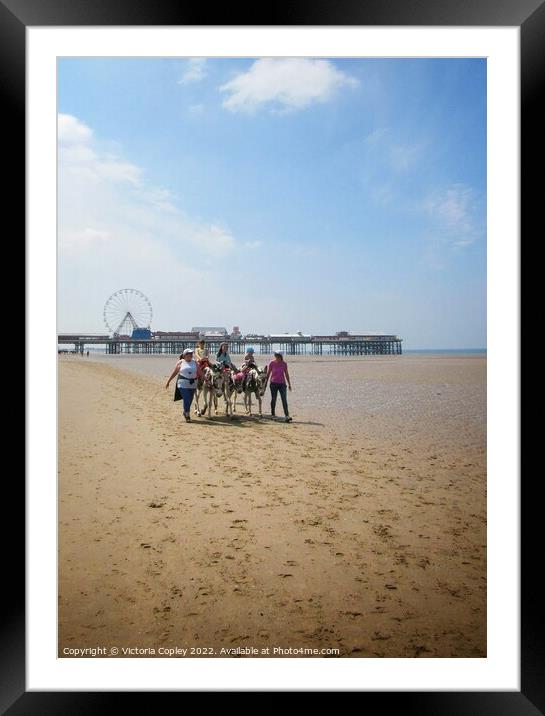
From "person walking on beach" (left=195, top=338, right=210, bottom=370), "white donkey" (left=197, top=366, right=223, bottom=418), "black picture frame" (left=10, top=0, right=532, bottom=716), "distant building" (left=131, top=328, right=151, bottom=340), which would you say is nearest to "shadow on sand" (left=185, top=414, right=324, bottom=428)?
"white donkey" (left=197, top=366, right=223, bottom=418)

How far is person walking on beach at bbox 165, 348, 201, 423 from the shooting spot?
17.8ft

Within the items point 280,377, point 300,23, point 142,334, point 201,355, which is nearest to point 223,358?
point 201,355

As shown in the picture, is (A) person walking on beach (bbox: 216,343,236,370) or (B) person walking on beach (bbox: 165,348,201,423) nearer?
(B) person walking on beach (bbox: 165,348,201,423)

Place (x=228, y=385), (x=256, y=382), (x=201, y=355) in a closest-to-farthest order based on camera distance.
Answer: (x=201, y=355)
(x=228, y=385)
(x=256, y=382)

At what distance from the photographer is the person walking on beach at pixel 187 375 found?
5.44m

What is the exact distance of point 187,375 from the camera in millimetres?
5523

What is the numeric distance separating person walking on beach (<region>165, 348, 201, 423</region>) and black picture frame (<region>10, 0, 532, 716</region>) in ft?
10.4

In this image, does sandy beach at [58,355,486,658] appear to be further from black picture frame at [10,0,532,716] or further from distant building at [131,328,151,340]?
distant building at [131,328,151,340]

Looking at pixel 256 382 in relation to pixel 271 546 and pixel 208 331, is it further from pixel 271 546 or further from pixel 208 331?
pixel 271 546

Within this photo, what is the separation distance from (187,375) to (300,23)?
4.22 metres
